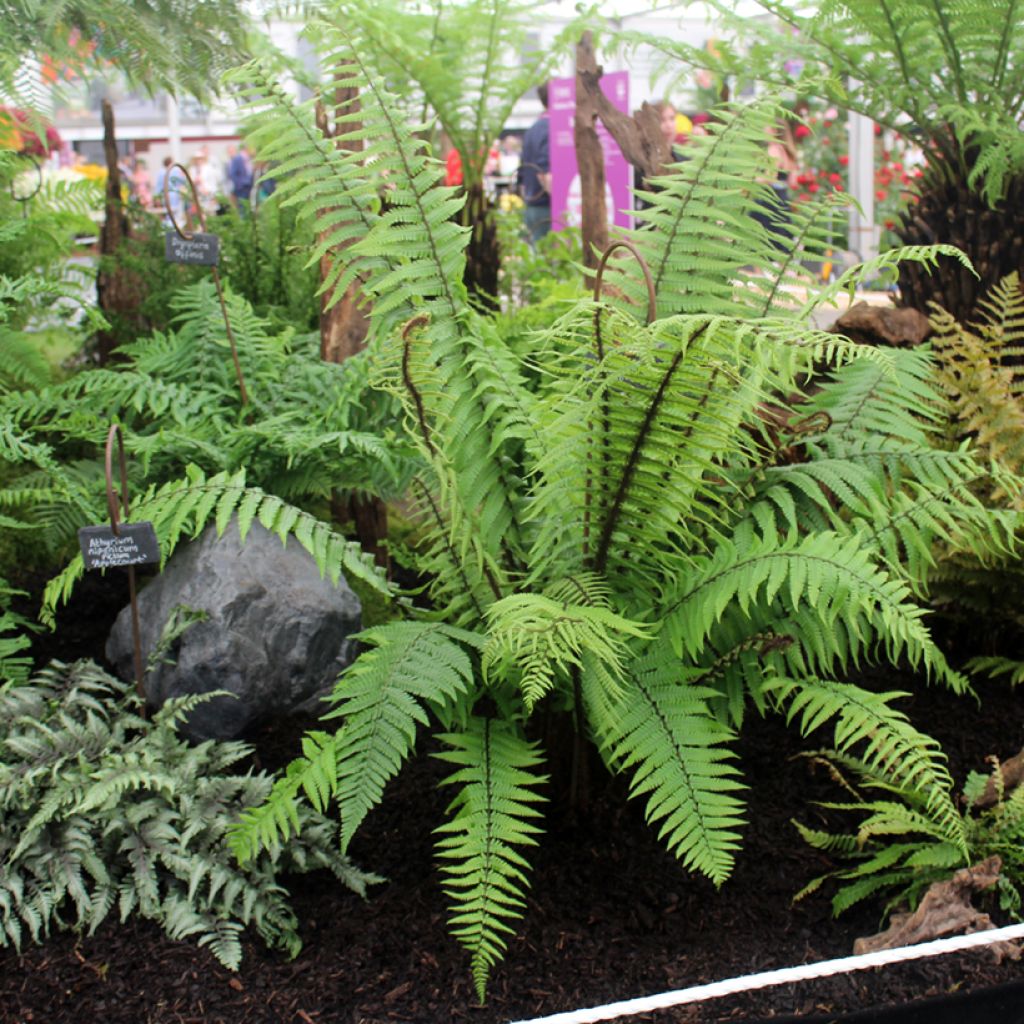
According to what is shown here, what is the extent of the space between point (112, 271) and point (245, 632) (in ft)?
7.39

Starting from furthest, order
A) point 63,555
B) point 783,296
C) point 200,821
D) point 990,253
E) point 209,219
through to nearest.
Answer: point 209,219, point 990,253, point 63,555, point 783,296, point 200,821

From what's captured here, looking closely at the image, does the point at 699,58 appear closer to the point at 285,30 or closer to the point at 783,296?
the point at 783,296

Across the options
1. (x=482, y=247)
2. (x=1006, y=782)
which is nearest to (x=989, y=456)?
(x=1006, y=782)

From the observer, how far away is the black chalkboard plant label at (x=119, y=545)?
2211 millimetres

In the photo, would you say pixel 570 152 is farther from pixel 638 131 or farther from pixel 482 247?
pixel 638 131

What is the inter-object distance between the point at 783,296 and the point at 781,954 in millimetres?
1469

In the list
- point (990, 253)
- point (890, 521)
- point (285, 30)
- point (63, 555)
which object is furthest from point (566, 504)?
point (285, 30)

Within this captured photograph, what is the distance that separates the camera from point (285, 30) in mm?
12367

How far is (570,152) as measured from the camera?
7293 millimetres

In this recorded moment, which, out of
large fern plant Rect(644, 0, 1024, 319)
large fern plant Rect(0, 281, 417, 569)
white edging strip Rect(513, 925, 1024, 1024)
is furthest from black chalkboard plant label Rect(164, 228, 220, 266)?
white edging strip Rect(513, 925, 1024, 1024)

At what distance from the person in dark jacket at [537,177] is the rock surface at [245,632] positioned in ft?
19.5

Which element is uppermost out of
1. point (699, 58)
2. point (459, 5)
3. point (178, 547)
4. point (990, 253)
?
point (459, 5)

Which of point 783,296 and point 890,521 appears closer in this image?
point 890,521

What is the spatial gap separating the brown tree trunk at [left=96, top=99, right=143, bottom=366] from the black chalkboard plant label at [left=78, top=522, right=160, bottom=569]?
2.20m
